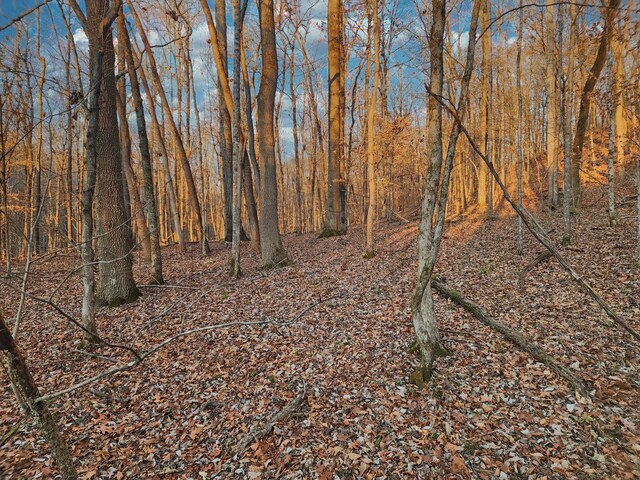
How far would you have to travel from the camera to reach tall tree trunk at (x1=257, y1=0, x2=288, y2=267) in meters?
9.47

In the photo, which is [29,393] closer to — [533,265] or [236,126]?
[236,126]

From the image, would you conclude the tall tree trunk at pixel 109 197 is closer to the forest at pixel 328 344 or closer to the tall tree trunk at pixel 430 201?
the forest at pixel 328 344

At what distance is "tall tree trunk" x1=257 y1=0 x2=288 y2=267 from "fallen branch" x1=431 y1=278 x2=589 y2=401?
15.7 ft

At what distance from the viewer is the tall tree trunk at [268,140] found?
373 inches

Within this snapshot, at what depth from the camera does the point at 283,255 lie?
32.5 feet

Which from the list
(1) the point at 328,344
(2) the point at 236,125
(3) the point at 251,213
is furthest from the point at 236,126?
(1) the point at 328,344

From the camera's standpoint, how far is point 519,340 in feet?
15.7

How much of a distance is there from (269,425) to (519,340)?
3670mm

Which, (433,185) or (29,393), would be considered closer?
(29,393)

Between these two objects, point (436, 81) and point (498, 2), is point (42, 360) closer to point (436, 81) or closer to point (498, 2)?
point (436, 81)

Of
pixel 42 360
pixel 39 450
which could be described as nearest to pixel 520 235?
pixel 39 450

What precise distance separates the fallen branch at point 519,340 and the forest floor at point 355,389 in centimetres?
10

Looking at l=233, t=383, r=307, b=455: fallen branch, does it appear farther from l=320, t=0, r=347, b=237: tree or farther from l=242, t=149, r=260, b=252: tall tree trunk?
l=320, t=0, r=347, b=237: tree

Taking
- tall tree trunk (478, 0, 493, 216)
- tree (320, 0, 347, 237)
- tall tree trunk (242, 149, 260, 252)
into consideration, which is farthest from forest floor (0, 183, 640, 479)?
tree (320, 0, 347, 237)
